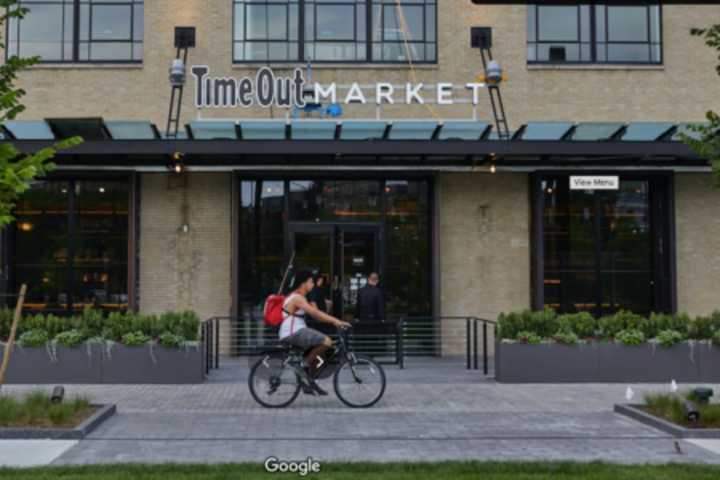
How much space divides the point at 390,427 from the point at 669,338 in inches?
258

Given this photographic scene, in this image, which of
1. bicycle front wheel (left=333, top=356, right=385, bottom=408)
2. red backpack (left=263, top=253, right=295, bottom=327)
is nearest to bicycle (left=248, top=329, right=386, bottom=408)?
bicycle front wheel (left=333, top=356, right=385, bottom=408)

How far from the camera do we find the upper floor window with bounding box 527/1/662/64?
20312mm

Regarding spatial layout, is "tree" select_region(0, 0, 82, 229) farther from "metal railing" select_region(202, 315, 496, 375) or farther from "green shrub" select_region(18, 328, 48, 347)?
"metal railing" select_region(202, 315, 496, 375)

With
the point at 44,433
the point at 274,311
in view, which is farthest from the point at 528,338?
the point at 44,433

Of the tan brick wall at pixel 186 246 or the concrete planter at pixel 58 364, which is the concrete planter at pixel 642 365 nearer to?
the tan brick wall at pixel 186 246

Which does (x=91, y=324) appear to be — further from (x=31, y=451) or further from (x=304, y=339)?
(x=31, y=451)

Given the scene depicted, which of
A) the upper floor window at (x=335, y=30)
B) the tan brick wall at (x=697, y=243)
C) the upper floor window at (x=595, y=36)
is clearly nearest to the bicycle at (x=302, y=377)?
the upper floor window at (x=335, y=30)

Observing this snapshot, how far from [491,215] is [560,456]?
11.2m

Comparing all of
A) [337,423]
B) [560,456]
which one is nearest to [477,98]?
[337,423]

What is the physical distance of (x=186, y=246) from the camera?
1934 centimetres

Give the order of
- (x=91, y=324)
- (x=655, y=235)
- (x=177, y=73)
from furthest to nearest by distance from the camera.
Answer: (x=655, y=235), (x=177, y=73), (x=91, y=324)

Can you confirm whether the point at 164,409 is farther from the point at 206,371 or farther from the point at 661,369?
the point at 661,369

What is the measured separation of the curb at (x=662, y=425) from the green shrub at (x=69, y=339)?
27.9 feet

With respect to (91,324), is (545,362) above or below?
below
